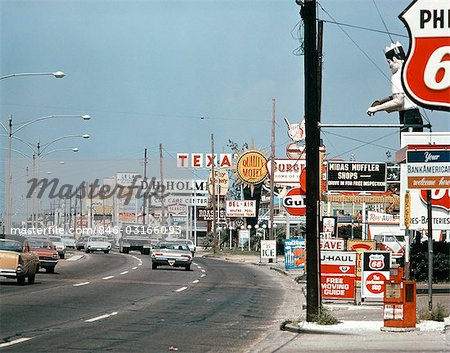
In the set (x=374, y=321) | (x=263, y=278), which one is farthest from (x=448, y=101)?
(x=263, y=278)

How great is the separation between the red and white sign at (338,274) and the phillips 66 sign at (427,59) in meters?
10.5

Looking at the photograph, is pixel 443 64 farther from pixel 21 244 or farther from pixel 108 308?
pixel 21 244

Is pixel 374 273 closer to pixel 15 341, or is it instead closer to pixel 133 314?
pixel 133 314

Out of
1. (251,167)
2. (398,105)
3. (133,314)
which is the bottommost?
(133,314)

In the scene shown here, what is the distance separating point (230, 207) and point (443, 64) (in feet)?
267

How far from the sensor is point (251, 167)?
263 feet

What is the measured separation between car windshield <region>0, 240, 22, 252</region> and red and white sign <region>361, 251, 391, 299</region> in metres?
12.6

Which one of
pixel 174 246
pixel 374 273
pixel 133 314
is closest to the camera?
pixel 133 314

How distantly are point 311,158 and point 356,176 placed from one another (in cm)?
1896

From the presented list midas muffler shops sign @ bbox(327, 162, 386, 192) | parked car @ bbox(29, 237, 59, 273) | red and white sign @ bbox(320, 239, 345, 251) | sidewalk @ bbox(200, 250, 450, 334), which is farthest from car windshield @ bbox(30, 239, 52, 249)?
sidewalk @ bbox(200, 250, 450, 334)

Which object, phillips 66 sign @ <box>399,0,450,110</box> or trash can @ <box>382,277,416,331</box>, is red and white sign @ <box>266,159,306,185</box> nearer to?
trash can @ <box>382,277,416,331</box>

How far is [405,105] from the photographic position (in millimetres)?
25484

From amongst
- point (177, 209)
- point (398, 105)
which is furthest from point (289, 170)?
point (177, 209)

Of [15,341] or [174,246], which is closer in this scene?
[15,341]
